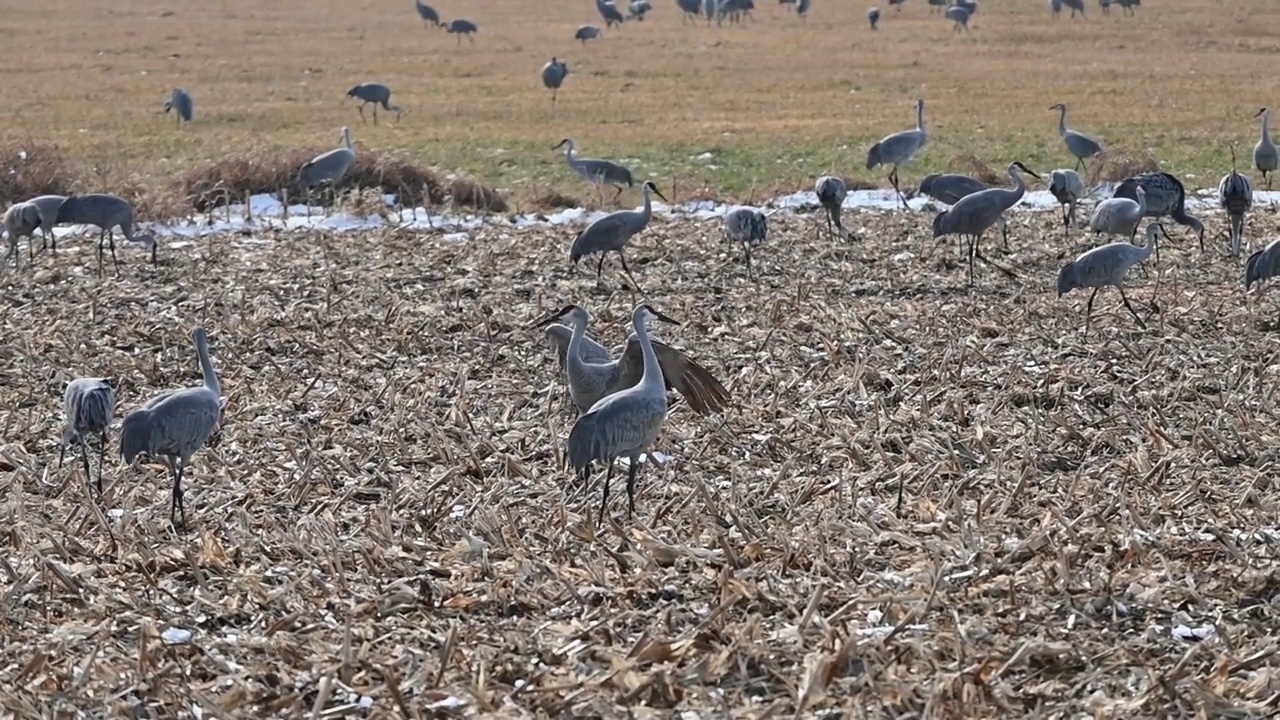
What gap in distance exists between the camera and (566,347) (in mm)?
8719

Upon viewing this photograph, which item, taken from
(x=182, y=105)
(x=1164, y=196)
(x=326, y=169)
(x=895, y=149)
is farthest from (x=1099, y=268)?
(x=182, y=105)

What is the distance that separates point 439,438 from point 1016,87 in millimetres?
20408

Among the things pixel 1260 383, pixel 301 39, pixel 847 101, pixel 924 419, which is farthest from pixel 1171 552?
pixel 301 39

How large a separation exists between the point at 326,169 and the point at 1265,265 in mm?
8841

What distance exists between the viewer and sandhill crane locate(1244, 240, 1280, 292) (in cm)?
1054

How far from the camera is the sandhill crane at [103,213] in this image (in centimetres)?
1284

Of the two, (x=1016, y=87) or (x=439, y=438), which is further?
(x=1016, y=87)

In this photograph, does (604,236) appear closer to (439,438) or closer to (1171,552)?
(439,438)

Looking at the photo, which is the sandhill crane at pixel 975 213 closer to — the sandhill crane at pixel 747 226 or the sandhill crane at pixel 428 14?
the sandhill crane at pixel 747 226

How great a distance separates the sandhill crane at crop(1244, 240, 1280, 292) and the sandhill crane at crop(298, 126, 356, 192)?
8640 mm

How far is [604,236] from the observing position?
39.3 ft

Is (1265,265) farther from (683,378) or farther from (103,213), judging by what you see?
(103,213)

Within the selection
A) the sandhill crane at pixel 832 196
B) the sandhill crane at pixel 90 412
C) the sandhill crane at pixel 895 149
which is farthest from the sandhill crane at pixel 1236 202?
the sandhill crane at pixel 90 412

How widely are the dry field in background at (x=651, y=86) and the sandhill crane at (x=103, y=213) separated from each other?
8.33ft
